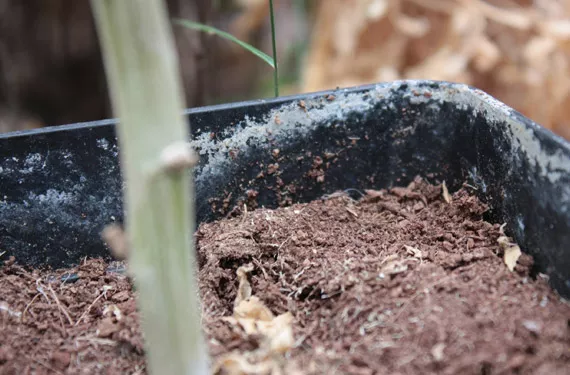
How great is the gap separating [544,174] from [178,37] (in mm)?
1693

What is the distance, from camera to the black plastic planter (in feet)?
2.69

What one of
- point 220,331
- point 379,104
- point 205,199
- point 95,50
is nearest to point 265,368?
point 220,331

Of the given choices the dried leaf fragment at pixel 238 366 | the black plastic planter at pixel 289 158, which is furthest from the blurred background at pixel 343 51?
the dried leaf fragment at pixel 238 366

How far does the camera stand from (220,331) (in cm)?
66

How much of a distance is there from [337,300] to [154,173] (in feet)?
1.04

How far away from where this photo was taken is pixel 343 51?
1784 mm

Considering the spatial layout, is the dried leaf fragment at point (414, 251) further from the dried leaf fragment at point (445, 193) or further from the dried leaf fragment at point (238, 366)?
the dried leaf fragment at point (238, 366)

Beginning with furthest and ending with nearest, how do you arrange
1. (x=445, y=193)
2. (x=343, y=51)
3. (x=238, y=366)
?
(x=343, y=51) < (x=445, y=193) < (x=238, y=366)

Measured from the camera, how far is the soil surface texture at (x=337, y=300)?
581 millimetres

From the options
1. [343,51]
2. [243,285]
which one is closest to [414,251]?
[243,285]

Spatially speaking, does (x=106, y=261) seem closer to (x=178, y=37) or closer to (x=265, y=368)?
(x=265, y=368)

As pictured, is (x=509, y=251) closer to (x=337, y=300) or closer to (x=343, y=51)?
(x=337, y=300)

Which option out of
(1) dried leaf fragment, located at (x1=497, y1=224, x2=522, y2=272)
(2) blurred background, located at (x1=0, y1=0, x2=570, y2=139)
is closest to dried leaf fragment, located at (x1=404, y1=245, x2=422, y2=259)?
(1) dried leaf fragment, located at (x1=497, y1=224, x2=522, y2=272)

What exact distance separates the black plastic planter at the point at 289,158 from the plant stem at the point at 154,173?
40 centimetres
